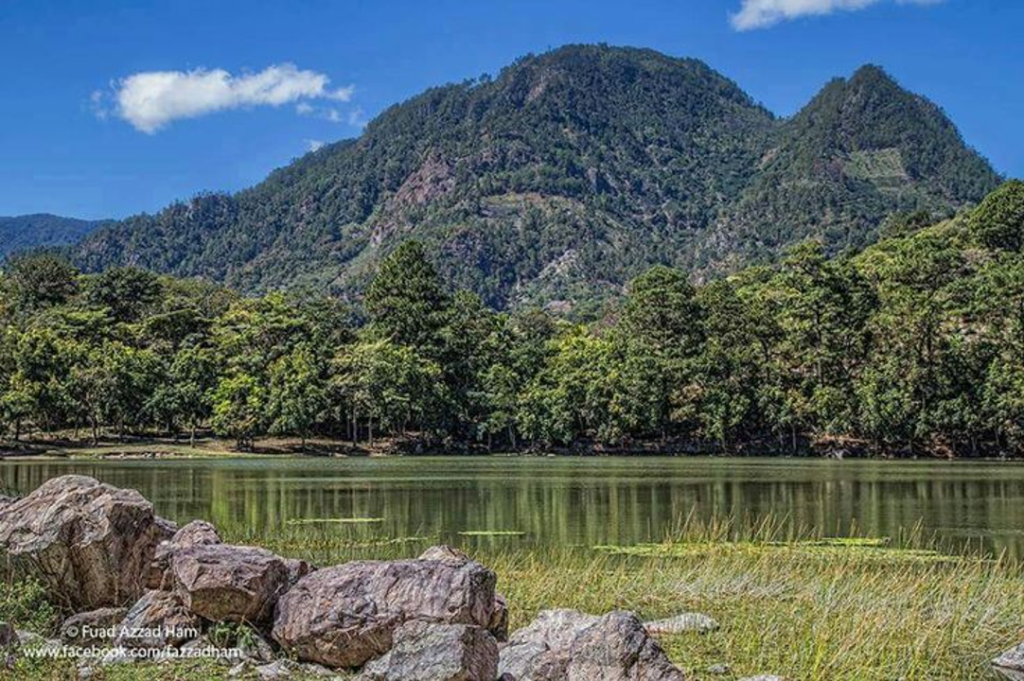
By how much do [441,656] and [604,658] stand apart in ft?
5.29

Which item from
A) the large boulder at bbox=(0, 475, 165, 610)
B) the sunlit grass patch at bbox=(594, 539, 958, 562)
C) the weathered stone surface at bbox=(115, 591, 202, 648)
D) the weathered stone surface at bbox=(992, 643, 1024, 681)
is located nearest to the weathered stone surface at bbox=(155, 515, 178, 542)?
the large boulder at bbox=(0, 475, 165, 610)

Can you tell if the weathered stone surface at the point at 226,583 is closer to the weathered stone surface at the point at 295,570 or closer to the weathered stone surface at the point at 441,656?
the weathered stone surface at the point at 295,570

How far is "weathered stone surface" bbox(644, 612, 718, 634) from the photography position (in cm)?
1357

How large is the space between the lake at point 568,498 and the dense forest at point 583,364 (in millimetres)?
22429

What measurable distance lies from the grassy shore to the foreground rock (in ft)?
5.09

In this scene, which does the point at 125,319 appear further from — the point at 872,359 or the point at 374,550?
the point at 374,550

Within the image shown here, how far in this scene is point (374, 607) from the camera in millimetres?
11125

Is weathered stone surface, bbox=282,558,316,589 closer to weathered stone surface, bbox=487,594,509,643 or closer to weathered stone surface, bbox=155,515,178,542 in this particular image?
weathered stone surface, bbox=155,515,178,542

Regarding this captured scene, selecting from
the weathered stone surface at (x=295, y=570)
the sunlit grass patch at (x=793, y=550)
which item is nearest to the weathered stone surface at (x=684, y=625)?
the weathered stone surface at (x=295, y=570)

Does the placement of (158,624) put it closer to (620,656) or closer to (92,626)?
(92,626)

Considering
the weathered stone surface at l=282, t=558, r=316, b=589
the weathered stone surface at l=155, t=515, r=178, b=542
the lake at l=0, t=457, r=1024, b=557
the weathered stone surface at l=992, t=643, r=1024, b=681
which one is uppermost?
the weathered stone surface at l=155, t=515, r=178, b=542

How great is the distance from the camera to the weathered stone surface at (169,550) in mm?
12508

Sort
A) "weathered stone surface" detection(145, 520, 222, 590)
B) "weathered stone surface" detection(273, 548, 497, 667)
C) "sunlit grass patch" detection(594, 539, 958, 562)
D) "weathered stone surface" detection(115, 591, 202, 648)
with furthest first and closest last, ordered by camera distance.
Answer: "sunlit grass patch" detection(594, 539, 958, 562)
"weathered stone surface" detection(145, 520, 222, 590)
"weathered stone surface" detection(115, 591, 202, 648)
"weathered stone surface" detection(273, 548, 497, 667)

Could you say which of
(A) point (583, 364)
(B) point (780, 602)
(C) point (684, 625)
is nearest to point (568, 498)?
(B) point (780, 602)
